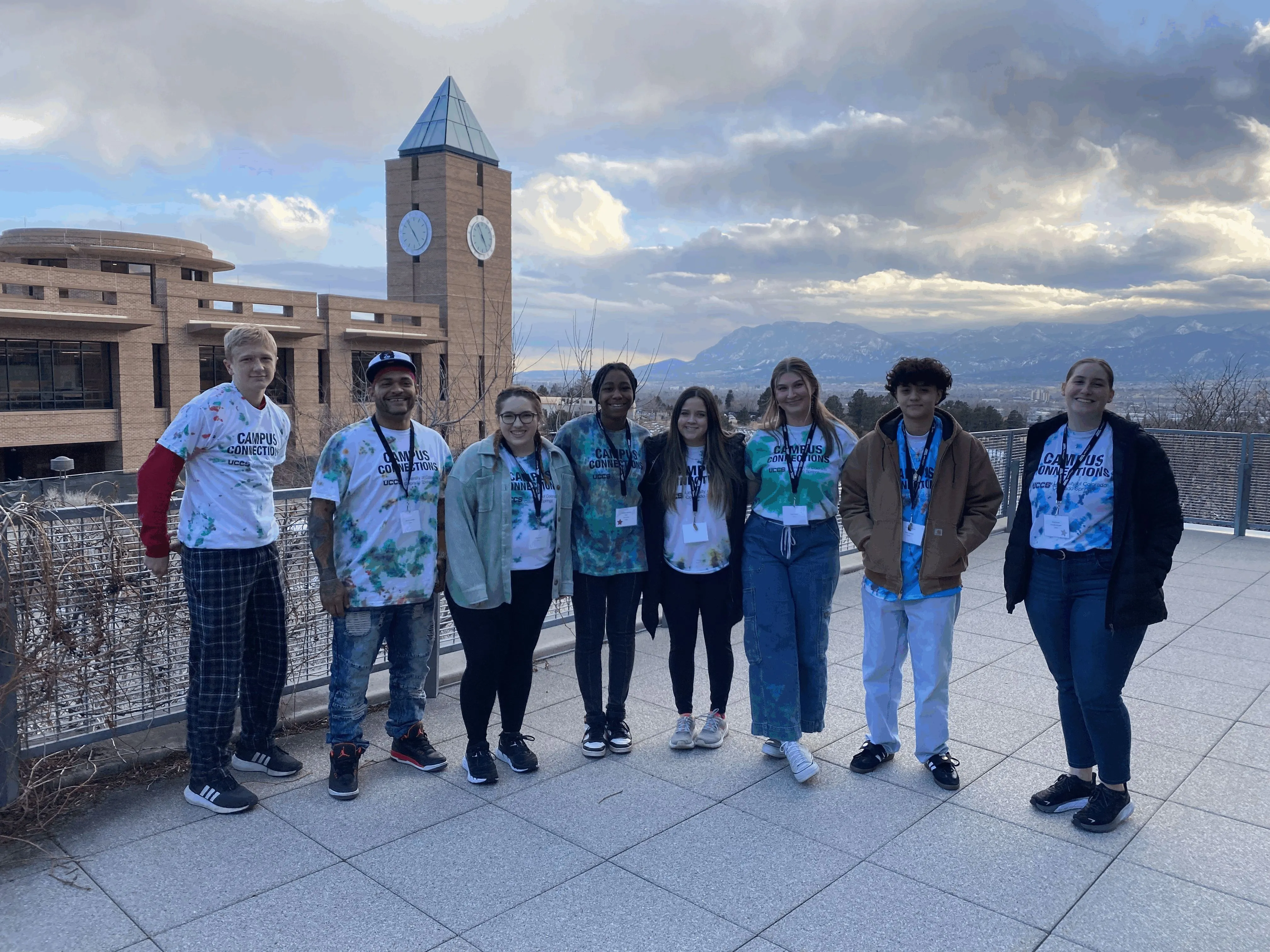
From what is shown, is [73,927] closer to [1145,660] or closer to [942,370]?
[942,370]

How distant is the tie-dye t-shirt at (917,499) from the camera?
3666 mm

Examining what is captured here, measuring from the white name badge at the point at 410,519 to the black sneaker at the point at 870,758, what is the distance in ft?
7.14

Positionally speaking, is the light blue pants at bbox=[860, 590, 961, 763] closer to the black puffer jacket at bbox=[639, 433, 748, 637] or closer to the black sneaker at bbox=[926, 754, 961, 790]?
the black sneaker at bbox=[926, 754, 961, 790]

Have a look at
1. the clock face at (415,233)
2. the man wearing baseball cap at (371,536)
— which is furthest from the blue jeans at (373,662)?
the clock face at (415,233)

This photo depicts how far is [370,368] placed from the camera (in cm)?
362

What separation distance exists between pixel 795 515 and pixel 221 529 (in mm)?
2335

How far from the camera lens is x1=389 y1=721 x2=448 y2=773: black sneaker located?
12.6 feet

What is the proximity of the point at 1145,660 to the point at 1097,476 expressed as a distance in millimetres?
2948

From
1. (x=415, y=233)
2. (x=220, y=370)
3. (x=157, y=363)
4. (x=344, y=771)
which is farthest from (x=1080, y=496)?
(x=415, y=233)

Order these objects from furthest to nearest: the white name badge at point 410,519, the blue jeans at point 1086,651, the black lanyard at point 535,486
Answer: the black lanyard at point 535,486, the white name badge at point 410,519, the blue jeans at point 1086,651

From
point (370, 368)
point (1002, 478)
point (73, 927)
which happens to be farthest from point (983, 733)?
point (1002, 478)

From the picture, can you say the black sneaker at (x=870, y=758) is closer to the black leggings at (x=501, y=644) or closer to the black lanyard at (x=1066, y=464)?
the black lanyard at (x=1066, y=464)

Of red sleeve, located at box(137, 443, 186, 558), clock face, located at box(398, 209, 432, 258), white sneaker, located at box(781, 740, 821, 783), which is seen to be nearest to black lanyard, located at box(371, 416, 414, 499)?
red sleeve, located at box(137, 443, 186, 558)

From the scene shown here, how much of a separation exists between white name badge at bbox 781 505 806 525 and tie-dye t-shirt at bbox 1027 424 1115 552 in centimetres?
93
